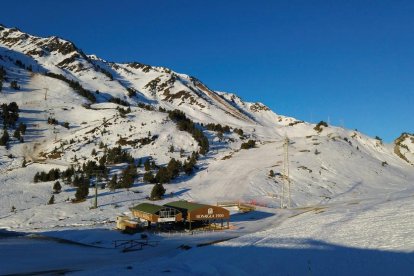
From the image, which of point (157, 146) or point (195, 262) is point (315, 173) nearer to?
point (157, 146)

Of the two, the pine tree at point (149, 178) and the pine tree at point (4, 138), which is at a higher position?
the pine tree at point (4, 138)

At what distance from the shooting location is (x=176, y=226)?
46281 mm

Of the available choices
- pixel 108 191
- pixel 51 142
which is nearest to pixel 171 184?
pixel 108 191

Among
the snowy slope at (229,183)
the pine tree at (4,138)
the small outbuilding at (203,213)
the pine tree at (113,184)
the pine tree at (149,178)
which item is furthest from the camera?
the pine tree at (4,138)

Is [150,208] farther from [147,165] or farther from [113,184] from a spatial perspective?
[147,165]

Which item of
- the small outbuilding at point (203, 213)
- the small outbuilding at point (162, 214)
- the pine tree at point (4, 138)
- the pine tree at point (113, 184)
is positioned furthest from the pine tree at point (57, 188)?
the pine tree at point (4, 138)

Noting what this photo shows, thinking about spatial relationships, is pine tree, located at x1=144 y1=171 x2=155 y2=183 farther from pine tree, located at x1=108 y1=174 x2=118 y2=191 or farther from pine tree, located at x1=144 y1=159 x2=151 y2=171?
pine tree, located at x1=108 y1=174 x2=118 y2=191

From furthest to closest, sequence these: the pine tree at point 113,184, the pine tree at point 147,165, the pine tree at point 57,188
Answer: the pine tree at point 147,165 < the pine tree at point 113,184 < the pine tree at point 57,188

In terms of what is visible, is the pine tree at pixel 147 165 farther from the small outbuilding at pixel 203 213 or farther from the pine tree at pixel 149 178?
the small outbuilding at pixel 203 213

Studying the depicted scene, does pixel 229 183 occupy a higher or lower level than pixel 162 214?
higher

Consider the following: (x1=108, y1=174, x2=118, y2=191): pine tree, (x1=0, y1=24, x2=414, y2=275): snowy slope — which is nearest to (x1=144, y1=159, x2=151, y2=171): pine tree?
(x1=0, y1=24, x2=414, y2=275): snowy slope

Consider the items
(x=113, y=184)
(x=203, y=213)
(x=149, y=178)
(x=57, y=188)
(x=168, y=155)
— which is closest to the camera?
(x=203, y=213)

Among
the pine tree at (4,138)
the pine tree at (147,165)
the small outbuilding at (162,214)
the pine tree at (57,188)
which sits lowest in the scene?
the small outbuilding at (162,214)

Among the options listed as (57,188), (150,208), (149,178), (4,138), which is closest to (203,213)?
(150,208)
